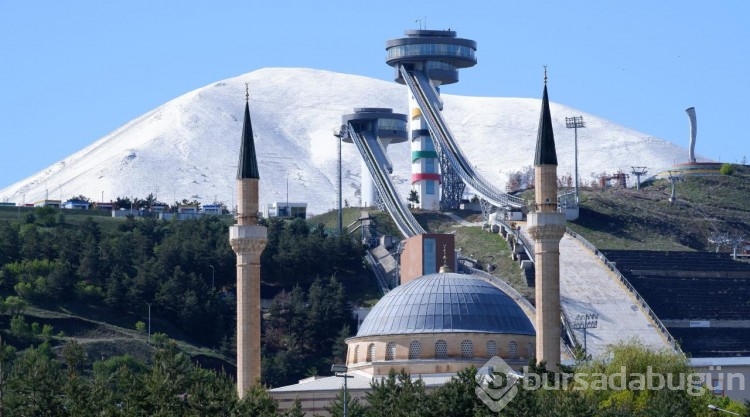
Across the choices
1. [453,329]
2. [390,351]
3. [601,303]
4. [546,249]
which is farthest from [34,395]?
[601,303]

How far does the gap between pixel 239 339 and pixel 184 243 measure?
80.1 meters

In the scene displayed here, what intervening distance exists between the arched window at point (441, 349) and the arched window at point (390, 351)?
2262 millimetres

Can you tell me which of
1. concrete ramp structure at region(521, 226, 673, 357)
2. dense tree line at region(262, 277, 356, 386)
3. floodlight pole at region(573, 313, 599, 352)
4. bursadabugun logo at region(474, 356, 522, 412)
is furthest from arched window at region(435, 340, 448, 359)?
dense tree line at region(262, 277, 356, 386)

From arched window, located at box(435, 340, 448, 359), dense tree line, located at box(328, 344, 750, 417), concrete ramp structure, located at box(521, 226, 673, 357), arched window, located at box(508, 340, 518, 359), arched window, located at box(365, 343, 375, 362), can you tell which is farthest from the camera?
concrete ramp structure, located at box(521, 226, 673, 357)

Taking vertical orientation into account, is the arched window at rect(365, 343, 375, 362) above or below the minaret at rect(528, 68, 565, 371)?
below

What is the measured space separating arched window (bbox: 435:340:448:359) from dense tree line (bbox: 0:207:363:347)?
182 feet

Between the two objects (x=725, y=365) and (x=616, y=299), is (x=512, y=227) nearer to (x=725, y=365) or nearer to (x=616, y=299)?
(x=616, y=299)

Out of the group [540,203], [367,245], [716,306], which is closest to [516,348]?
[540,203]

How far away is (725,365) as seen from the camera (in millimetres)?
115500

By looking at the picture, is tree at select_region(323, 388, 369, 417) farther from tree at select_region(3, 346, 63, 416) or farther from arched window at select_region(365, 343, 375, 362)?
arched window at select_region(365, 343, 375, 362)

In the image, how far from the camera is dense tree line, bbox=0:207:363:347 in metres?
167

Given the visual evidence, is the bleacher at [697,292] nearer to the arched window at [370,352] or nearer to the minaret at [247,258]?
the arched window at [370,352]

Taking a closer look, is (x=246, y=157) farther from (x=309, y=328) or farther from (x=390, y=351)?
(x=309, y=328)

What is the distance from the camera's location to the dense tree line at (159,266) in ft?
548
